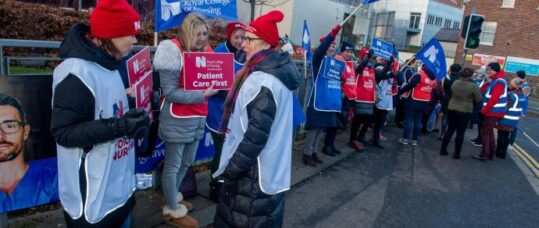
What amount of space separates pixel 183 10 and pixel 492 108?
653cm

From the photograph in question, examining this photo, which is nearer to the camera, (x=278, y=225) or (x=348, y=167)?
(x=278, y=225)

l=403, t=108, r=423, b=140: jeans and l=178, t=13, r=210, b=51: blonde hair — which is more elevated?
l=178, t=13, r=210, b=51: blonde hair

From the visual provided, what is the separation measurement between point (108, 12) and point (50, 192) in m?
2.00

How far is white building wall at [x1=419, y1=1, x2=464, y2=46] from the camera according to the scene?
6456 cm

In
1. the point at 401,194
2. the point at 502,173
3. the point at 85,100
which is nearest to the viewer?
the point at 85,100

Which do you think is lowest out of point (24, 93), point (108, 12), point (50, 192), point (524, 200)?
point (524, 200)

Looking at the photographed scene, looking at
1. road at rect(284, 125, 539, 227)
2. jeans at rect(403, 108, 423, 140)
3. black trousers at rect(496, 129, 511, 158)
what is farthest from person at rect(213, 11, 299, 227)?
black trousers at rect(496, 129, 511, 158)

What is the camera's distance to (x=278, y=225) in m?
2.65

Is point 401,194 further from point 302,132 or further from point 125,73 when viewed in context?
point 125,73

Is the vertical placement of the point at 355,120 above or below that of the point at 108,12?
below

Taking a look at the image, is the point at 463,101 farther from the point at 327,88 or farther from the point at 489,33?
the point at 489,33

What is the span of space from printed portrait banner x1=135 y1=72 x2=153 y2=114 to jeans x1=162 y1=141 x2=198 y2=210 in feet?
1.57

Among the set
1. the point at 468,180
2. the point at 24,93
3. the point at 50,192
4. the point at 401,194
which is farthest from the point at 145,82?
the point at 468,180

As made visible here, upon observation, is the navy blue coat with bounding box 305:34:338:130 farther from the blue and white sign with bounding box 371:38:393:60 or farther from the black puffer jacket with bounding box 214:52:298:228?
the black puffer jacket with bounding box 214:52:298:228
